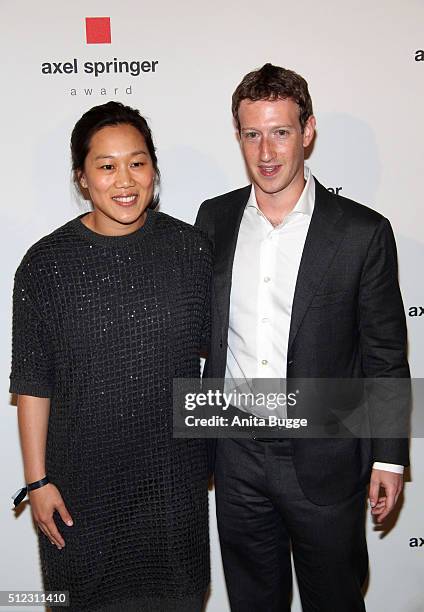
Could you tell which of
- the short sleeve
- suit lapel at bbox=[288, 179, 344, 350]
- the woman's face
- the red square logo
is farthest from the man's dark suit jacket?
the red square logo

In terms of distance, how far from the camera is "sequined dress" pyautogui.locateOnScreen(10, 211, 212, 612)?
1.61 meters

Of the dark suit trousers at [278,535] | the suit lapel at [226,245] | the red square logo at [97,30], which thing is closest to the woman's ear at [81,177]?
the suit lapel at [226,245]

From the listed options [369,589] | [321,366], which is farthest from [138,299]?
[369,589]

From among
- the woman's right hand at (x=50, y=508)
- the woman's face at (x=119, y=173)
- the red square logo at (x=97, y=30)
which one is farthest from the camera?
the red square logo at (x=97, y=30)

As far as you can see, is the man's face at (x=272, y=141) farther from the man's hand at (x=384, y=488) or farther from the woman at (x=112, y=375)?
the man's hand at (x=384, y=488)

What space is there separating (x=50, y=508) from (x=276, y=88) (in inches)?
44.9

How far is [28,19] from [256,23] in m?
0.67

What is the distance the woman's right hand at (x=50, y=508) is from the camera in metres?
1.67

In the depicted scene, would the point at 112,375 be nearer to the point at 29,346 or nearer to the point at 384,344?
the point at 29,346

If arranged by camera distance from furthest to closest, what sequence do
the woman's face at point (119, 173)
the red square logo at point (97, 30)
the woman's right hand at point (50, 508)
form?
1. the red square logo at point (97, 30)
2. the woman's right hand at point (50, 508)
3. the woman's face at point (119, 173)

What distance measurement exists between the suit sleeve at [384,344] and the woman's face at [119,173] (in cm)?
56

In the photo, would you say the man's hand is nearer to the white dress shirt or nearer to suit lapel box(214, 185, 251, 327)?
the white dress shirt

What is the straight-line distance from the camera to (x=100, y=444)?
1.65 m

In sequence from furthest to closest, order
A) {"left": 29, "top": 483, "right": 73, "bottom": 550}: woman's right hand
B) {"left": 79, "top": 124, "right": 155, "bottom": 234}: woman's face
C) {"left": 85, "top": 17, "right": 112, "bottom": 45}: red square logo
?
{"left": 85, "top": 17, "right": 112, "bottom": 45}: red square logo < {"left": 29, "top": 483, "right": 73, "bottom": 550}: woman's right hand < {"left": 79, "top": 124, "right": 155, "bottom": 234}: woman's face
